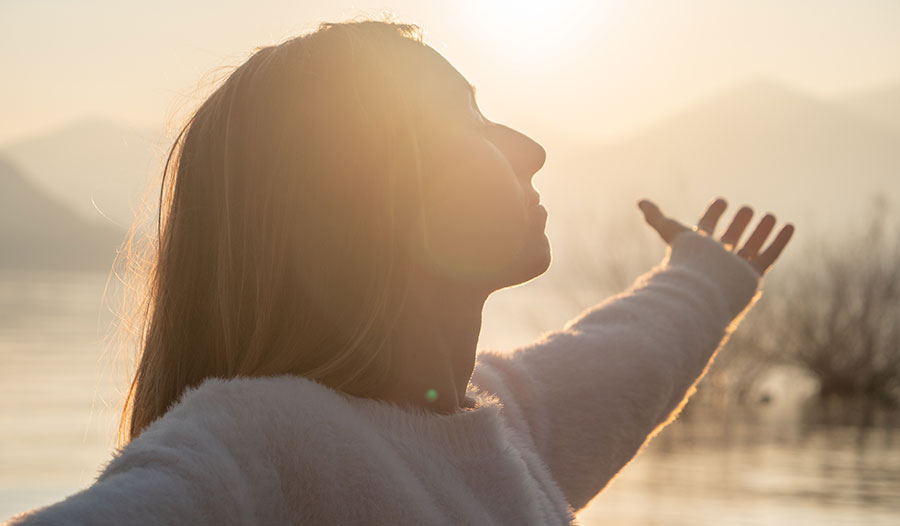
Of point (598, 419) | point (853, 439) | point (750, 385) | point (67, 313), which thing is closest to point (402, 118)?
point (598, 419)

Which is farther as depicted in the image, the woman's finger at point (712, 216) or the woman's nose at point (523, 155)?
the woman's finger at point (712, 216)

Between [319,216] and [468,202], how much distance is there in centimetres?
19

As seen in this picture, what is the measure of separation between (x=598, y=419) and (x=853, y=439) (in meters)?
14.1

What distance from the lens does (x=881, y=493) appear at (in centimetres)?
1074

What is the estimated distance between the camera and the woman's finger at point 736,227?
203 centimetres

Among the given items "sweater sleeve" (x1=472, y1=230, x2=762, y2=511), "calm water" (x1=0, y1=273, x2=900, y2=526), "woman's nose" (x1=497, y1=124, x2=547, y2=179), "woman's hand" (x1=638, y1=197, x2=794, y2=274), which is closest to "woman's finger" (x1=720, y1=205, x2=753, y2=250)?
"woman's hand" (x1=638, y1=197, x2=794, y2=274)

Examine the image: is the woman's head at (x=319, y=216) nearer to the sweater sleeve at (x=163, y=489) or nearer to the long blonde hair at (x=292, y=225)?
the long blonde hair at (x=292, y=225)

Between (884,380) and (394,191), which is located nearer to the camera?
(394,191)

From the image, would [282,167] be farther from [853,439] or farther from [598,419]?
[853,439]

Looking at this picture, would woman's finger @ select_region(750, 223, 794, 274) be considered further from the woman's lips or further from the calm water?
the calm water

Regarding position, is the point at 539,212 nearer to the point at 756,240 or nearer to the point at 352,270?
the point at 352,270

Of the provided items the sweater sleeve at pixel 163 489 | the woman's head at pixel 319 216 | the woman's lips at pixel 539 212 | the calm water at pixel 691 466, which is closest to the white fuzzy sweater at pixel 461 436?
the sweater sleeve at pixel 163 489

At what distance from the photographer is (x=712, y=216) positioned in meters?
2.04

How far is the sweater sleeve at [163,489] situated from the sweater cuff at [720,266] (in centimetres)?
123
